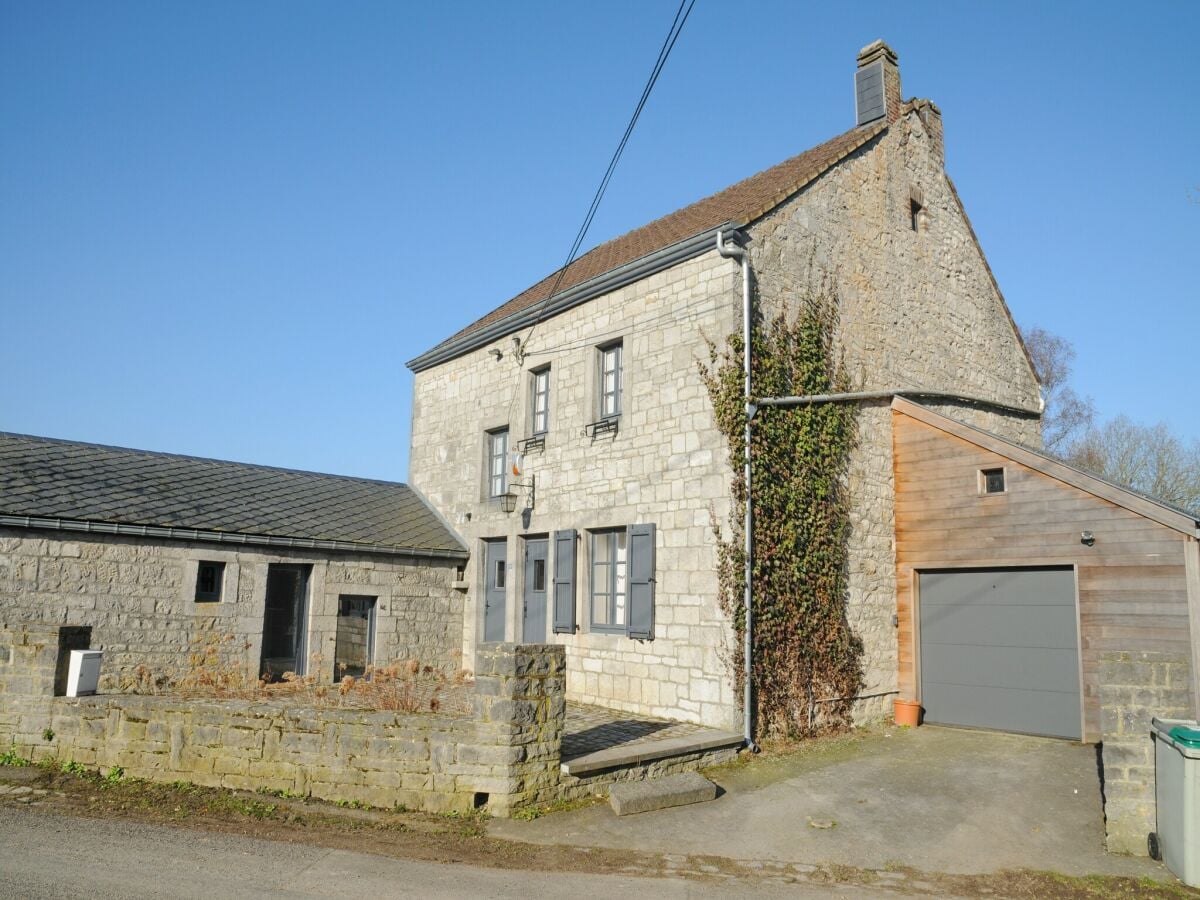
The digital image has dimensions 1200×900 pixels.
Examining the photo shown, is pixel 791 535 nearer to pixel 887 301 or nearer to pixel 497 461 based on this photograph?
pixel 887 301

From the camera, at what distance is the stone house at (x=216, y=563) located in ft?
38.0

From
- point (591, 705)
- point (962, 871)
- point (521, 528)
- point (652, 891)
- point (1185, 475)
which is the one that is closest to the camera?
point (652, 891)

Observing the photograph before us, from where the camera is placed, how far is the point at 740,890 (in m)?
6.15

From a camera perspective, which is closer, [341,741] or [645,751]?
[341,741]

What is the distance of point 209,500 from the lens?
13.7 m

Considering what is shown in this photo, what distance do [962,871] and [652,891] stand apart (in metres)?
Result: 2.41

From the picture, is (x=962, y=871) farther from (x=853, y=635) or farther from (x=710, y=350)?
(x=710, y=350)

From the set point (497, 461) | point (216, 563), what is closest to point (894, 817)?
point (497, 461)

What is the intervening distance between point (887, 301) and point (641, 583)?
575 cm

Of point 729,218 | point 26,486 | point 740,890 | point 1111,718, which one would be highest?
point 729,218

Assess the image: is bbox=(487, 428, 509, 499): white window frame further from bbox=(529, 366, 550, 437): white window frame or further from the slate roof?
the slate roof

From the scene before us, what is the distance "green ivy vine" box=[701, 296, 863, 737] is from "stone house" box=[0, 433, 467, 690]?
6.40 metres

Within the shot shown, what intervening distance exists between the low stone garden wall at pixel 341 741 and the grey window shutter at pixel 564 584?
4382 mm

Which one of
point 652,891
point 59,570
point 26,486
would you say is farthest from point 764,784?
point 26,486
